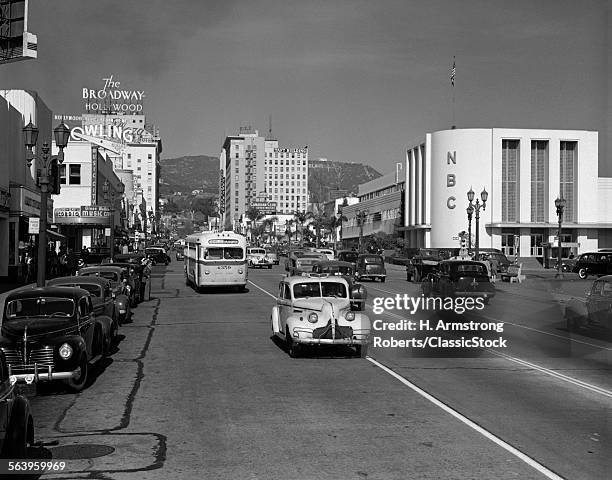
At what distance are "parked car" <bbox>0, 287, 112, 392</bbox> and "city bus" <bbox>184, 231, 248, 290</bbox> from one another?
21.9 m

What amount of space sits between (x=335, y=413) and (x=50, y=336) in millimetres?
5114

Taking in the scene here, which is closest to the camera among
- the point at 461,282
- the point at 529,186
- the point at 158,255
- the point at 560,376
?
the point at 560,376

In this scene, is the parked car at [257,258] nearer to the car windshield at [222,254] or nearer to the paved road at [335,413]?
the car windshield at [222,254]

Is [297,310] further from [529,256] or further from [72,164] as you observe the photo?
[529,256]

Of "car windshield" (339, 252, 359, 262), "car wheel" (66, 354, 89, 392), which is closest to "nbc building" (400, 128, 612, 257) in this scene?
"car windshield" (339, 252, 359, 262)

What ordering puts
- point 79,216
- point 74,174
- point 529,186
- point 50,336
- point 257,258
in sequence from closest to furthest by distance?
1. point 50,336
2. point 79,216
3. point 257,258
4. point 74,174
5. point 529,186

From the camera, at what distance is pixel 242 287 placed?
38.2 metres

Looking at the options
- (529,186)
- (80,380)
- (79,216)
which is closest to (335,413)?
(80,380)

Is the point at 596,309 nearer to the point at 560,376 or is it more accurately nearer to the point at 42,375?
the point at 560,376

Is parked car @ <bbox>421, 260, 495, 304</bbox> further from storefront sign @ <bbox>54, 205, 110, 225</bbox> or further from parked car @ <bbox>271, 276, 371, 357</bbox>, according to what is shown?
storefront sign @ <bbox>54, 205, 110, 225</bbox>

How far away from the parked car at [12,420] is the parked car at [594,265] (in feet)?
165

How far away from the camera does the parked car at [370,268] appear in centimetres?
4688

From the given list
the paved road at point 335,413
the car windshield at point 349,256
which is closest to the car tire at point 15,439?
the paved road at point 335,413

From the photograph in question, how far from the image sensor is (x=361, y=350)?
17234mm
